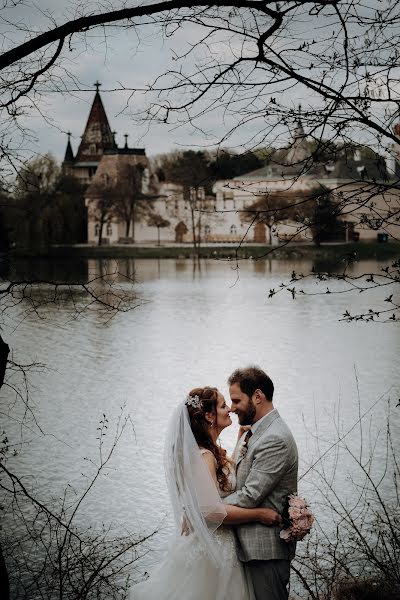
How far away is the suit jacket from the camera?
294cm

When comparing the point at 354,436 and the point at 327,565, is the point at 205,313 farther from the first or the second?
the point at 327,565

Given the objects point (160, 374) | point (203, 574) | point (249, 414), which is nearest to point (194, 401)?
point (249, 414)

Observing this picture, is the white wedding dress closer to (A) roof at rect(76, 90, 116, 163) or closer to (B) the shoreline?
(B) the shoreline

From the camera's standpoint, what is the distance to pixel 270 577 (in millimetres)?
3049

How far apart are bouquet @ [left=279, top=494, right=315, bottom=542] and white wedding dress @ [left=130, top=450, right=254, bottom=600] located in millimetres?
215

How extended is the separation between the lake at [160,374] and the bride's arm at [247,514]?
91 centimetres

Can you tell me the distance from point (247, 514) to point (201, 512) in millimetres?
154

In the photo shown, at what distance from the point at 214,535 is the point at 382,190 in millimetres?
1384

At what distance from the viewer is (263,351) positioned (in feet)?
57.0

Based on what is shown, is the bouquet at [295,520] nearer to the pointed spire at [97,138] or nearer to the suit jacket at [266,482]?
the suit jacket at [266,482]

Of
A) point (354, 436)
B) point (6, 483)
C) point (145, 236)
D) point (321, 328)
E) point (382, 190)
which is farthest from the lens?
point (145, 236)

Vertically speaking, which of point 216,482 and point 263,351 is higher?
point 216,482

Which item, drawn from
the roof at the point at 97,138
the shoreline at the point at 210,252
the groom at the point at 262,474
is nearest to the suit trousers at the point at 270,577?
the groom at the point at 262,474

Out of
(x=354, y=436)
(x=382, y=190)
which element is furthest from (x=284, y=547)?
(x=354, y=436)
